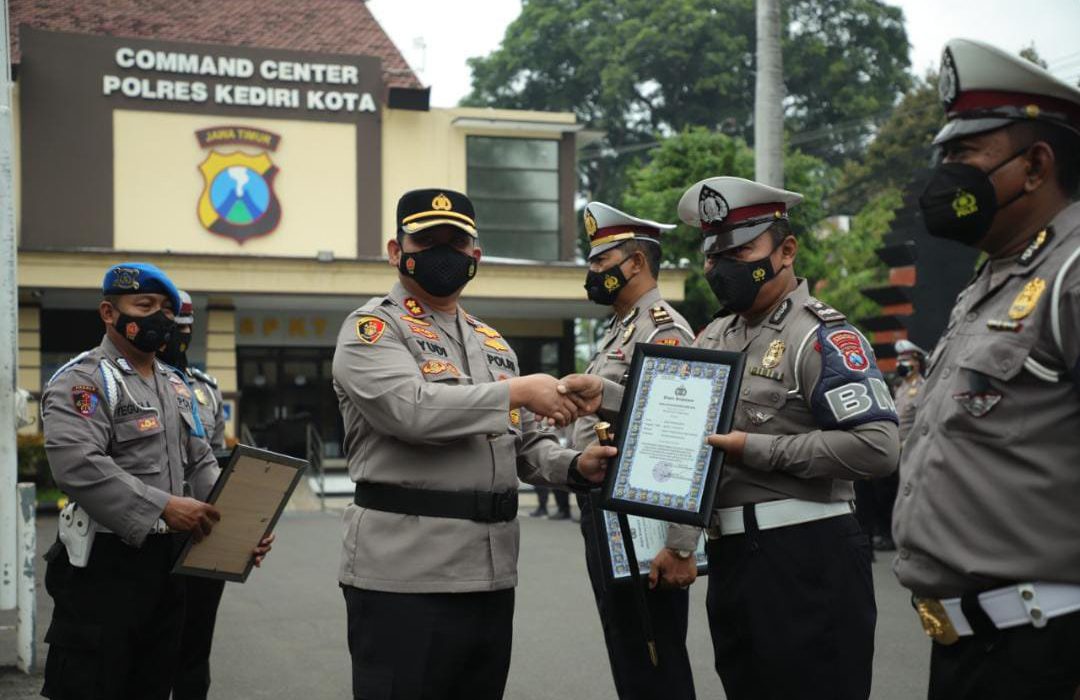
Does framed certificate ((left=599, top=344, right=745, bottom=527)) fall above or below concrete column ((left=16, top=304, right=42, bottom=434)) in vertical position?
above

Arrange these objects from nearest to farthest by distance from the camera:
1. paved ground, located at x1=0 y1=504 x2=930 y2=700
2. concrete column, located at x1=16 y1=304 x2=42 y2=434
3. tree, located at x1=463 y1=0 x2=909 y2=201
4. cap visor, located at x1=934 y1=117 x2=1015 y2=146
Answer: cap visor, located at x1=934 y1=117 x2=1015 y2=146, paved ground, located at x1=0 y1=504 x2=930 y2=700, concrete column, located at x1=16 y1=304 x2=42 y2=434, tree, located at x1=463 y1=0 x2=909 y2=201

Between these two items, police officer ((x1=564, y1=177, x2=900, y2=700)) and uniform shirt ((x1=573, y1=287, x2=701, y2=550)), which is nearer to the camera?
police officer ((x1=564, y1=177, x2=900, y2=700))

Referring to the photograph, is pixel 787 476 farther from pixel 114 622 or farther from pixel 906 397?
pixel 906 397

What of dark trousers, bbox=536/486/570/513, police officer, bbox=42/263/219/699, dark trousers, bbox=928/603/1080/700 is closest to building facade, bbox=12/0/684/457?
dark trousers, bbox=536/486/570/513

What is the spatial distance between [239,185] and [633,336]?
68.9 ft

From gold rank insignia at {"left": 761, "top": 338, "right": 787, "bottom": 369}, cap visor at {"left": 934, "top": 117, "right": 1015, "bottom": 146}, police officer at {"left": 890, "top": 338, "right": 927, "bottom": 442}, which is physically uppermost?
cap visor at {"left": 934, "top": 117, "right": 1015, "bottom": 146}

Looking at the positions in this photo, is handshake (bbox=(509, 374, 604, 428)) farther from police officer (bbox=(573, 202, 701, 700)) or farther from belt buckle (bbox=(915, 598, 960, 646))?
belt buckle (bbox=(915, 598, 960, 646))

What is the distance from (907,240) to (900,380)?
14.2 feet

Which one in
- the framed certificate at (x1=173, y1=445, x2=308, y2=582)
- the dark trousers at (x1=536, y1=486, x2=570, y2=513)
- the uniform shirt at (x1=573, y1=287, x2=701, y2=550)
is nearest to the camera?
the framed certificate at (x1=173, y1=445, x2=308, y2=582)

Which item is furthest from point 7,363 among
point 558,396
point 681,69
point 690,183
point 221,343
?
point 681,69

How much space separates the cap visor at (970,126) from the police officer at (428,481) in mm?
1564

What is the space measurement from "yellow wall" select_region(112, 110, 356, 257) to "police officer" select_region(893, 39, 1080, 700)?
2220 centimetres

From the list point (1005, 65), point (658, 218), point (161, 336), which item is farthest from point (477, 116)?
point (1005, 65)

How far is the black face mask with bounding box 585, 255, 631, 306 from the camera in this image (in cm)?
552
